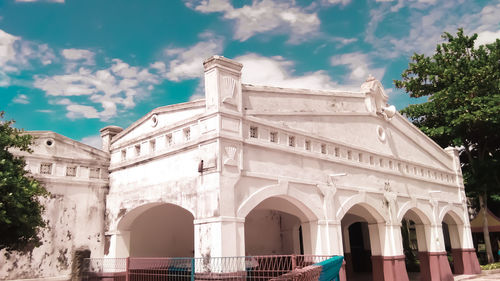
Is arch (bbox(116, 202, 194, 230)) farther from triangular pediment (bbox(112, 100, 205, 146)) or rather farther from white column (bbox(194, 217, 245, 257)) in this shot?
white column (bbox(194, 217, 245, 257))

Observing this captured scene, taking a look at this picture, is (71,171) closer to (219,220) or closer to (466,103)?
(219,220)

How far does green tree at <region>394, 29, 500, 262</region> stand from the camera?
79.8 feet

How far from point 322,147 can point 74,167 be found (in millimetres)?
8689

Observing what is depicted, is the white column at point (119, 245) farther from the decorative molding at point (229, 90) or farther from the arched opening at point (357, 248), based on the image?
the arched opening at point (357, 248)

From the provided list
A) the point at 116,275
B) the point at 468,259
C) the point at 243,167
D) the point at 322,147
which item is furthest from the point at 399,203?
the point at 116,275

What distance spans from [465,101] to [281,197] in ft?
56.4

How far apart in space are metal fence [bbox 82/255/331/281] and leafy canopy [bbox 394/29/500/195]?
56.0 feet

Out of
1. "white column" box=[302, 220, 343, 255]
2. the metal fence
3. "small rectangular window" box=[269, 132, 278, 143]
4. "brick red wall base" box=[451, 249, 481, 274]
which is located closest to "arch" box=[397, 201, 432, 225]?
"brick red wall base" box=[451, 249, 481, 274]

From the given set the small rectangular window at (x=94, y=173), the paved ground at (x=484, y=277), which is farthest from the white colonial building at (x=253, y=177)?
the paved ground at (x=484, y=277)

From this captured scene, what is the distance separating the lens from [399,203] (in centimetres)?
1795

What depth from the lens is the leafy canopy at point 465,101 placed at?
24320 mm

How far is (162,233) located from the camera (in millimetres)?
16250

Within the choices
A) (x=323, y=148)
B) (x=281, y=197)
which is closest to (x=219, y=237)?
(x=281, y=197)

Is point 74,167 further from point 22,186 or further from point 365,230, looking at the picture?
point 365,230
